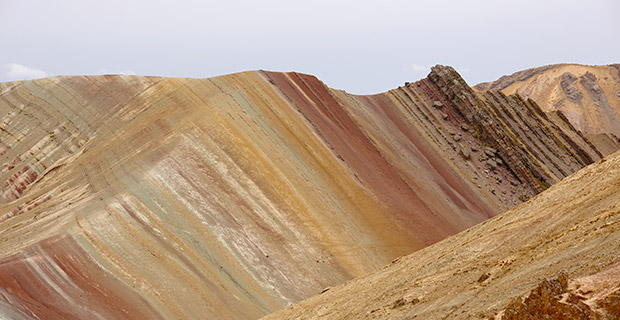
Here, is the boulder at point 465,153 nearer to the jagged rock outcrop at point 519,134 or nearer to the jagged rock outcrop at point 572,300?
the jagged rock outcrop at point 519,134

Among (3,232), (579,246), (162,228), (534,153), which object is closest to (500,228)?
(579,246)

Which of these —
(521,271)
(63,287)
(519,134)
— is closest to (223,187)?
(63,287)

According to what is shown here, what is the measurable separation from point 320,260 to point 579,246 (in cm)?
1882

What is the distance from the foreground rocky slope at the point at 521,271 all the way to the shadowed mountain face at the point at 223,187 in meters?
7.88

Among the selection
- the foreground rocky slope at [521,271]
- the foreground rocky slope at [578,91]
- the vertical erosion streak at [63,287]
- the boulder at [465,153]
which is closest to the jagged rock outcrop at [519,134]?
the boulder at [465,153]

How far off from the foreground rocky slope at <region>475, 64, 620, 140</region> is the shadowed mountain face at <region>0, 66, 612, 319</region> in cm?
3368

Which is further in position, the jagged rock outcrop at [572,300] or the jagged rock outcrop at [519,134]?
the jagged rock outcrop at [519,134]

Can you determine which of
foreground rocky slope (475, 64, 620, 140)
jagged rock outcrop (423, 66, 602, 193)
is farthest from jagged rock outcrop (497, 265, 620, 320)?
foreground rocky slope (475, 64, 620, 140)

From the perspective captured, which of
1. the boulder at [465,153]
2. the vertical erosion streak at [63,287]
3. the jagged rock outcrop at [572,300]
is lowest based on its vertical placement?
the jagged rock outcrop at [572,300]

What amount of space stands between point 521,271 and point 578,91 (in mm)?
81170

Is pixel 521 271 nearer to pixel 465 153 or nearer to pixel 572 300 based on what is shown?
pixel 572 300

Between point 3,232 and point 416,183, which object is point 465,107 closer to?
point 416,183

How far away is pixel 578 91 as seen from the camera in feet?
298

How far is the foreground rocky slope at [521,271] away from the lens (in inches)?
484
